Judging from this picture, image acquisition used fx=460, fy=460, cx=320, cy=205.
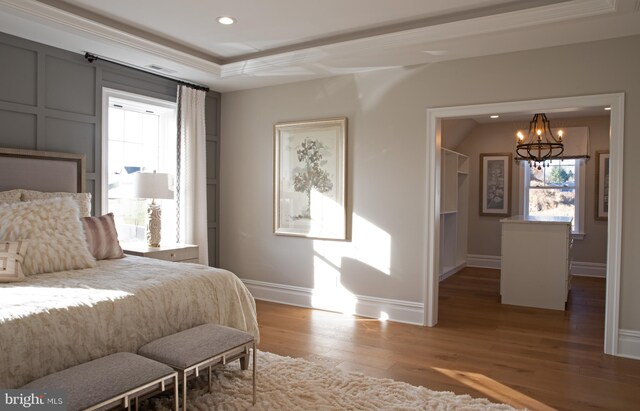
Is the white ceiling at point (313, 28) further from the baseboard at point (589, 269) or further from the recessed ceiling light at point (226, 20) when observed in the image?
the baseboard at point (589, 269)

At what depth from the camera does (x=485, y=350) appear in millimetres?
3680

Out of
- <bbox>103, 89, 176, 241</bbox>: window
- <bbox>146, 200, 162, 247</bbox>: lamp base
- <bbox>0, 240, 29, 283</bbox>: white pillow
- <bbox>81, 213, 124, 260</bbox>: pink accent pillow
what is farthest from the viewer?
<bbox>103, 89, 176, 241</bbox>: window

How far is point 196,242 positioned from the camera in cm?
510

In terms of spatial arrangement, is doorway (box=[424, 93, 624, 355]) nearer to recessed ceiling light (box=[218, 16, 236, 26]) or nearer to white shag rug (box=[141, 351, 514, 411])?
white shag rug (box=[141, 351, 514, 411])

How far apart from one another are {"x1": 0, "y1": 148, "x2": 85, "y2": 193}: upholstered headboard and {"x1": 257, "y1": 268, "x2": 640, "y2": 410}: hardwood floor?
2121 millimetres

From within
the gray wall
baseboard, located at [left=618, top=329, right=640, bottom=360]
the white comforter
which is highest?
the gray wall

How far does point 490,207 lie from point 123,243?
5.95 metres

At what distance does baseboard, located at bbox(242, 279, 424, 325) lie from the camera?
14.6ft

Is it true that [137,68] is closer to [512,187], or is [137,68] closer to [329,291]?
[329,291]

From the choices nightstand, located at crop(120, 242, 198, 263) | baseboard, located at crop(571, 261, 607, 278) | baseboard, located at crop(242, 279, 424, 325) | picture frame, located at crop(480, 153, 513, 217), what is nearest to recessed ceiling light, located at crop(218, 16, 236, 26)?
nightstand, located at crop(120, 242, 198, 263)

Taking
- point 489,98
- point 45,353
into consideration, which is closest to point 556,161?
point 489,98

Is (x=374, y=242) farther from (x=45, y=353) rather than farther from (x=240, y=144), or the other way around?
(x=45, y=353)

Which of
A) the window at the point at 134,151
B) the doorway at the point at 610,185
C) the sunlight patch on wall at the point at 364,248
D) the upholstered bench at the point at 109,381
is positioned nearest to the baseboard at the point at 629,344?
the doorway at the point at 610,185

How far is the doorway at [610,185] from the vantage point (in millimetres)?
3549
